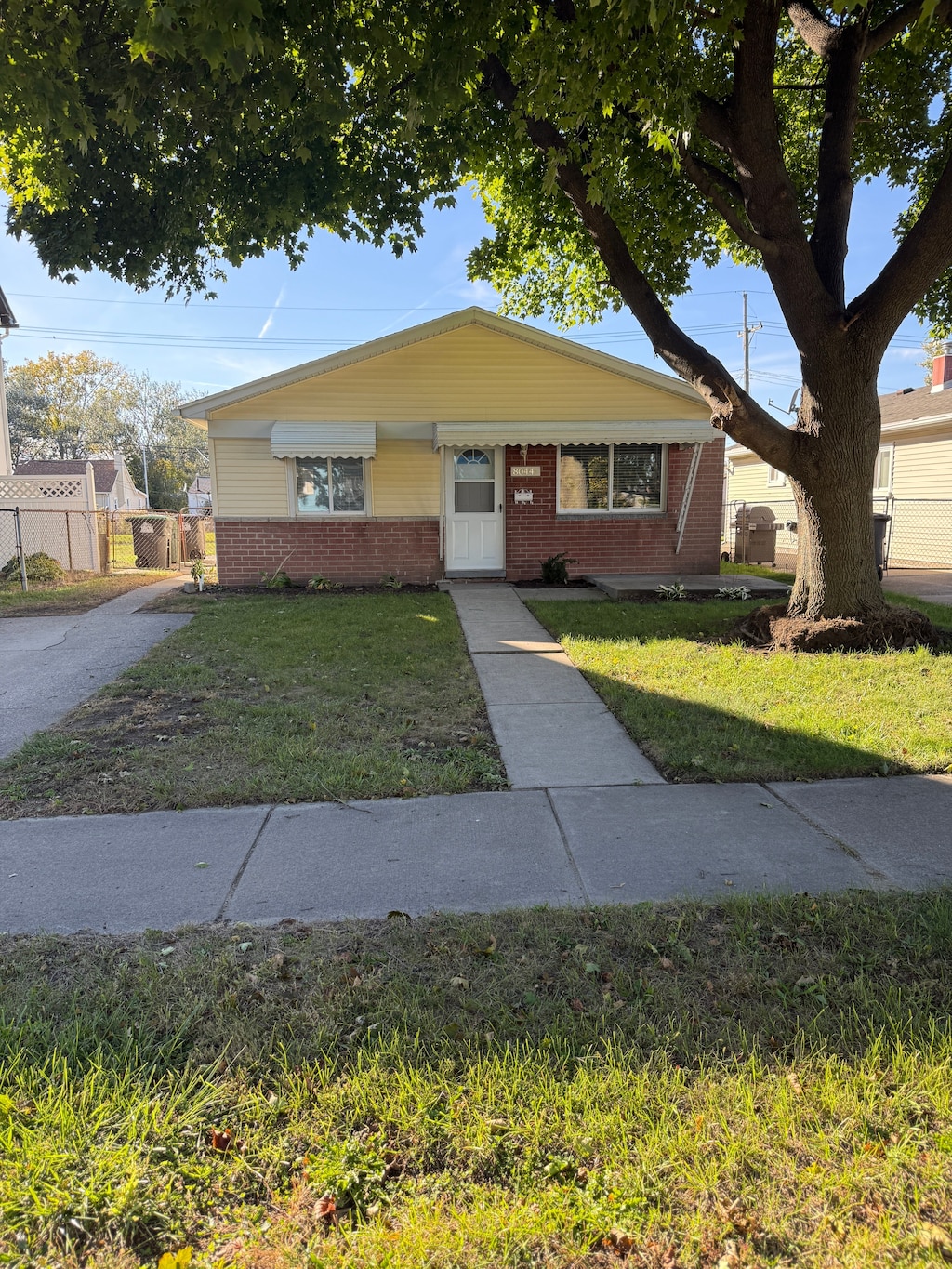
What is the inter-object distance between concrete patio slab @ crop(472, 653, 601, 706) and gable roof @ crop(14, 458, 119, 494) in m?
25.8

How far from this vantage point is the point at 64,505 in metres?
16.1

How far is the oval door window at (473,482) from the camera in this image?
13.9 meters

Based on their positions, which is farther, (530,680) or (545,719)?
(530,680)

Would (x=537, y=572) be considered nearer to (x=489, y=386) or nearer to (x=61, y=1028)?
(x=489, y=386)

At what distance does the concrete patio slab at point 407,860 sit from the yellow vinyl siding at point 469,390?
10.4m

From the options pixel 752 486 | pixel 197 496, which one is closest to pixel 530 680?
pixel 752 486

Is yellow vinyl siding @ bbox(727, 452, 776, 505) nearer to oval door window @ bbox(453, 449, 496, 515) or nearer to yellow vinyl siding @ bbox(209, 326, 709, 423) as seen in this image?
yellow vinyl siding @ bbox(209, 326, 709, 423)

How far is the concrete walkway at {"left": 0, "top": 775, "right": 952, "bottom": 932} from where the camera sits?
327cm

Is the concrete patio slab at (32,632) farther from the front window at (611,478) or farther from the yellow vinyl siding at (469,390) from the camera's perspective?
the front window at (611,478)

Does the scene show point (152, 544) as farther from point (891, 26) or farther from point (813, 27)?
point (891, 26)

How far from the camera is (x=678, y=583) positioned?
40.5ft

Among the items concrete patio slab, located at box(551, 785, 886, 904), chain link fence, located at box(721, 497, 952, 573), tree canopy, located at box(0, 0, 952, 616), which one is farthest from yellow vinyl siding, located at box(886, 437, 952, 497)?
concrete patio slab, located at box(551, 785, 886, 904)

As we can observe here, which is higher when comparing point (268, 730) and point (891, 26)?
point (891, 26)

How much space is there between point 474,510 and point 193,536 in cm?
1081
